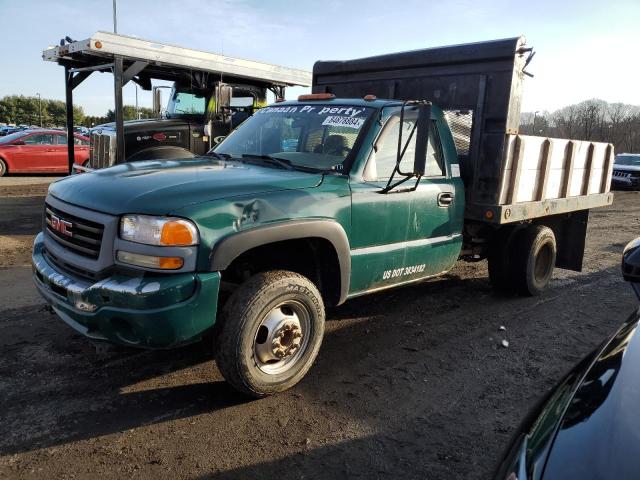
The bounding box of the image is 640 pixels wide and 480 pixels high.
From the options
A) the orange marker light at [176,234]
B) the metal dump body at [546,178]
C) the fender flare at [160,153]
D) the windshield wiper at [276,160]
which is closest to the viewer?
the orange marker light at [176,234]

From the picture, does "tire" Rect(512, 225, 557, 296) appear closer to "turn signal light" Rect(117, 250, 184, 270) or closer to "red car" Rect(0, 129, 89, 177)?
"turn signal light" Rect(117, 250, 184, 270)

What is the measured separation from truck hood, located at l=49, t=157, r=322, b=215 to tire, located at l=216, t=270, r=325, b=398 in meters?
0.60

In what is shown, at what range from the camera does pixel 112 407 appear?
3.28 m

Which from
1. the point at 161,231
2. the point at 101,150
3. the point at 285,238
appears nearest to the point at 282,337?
the point at 285,238

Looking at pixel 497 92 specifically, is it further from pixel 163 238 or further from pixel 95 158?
pixel 95 158

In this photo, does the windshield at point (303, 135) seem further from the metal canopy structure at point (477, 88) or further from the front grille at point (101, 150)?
the front grille at point (101, 150)

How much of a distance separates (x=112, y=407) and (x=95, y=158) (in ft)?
26.3

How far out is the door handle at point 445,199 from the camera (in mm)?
4582

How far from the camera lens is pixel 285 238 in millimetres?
3355

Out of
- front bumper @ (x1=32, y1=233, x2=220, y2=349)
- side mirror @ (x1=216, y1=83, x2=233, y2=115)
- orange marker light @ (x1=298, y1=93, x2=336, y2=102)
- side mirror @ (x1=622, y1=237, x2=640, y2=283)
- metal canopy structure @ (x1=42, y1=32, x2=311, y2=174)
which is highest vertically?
metal canopy structure @ (x1=42, y1=32, x2=311, y2=174)

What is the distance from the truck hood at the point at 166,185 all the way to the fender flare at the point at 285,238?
10.4 inches

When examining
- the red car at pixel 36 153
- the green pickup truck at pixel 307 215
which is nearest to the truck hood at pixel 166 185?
the green pickup truck at pixel 307 215

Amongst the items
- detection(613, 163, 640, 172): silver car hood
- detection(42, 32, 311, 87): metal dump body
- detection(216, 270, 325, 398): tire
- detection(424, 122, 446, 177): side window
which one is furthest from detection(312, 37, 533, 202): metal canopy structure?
detection(613, 163, 640, 172): silver car hood

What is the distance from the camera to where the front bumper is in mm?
2900
